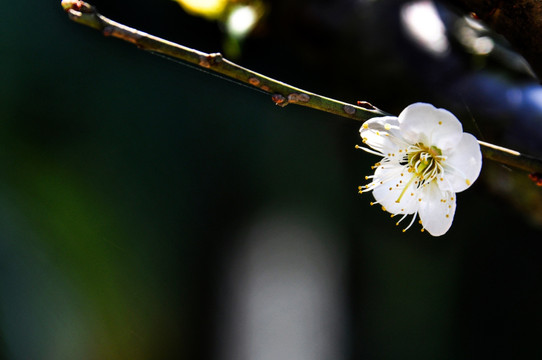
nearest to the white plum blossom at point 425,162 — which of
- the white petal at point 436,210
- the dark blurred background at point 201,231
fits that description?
the white petal at point 436,210

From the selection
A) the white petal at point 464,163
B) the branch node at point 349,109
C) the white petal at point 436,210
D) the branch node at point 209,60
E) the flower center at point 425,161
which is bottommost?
the white petal at point 436,210

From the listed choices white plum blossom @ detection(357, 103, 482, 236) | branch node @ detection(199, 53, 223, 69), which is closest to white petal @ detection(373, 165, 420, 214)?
white plum blossom @ detection(357, 103, 482, 236)

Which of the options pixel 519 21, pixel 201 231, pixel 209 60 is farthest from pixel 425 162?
pixel 201 231

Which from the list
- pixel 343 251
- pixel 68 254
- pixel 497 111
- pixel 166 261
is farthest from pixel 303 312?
pixel 497 111

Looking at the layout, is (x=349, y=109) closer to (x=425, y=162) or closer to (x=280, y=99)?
(x=280, y=99)

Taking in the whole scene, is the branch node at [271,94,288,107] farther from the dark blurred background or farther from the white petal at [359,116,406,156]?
the dark blurred background

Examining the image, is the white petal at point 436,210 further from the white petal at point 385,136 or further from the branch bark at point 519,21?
the branch bark at point 519,21

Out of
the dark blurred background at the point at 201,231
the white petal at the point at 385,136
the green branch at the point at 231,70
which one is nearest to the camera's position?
the green branch at the point at 231,70
